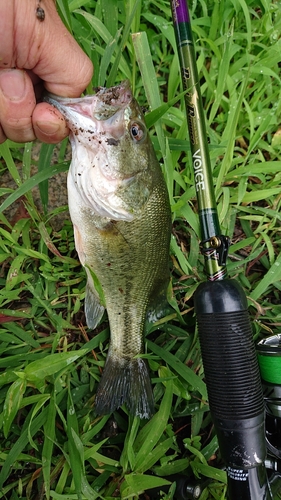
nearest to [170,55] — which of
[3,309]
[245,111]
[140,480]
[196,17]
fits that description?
[196,17]

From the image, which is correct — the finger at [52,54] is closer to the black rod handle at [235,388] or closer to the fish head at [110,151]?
the fish head at [110,151]

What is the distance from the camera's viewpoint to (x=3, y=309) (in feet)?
7.80

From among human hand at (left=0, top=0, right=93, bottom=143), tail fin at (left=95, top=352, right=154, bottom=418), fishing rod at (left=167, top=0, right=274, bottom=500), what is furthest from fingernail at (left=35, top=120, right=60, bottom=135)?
tail fin at (left=95, top=352, right=154, bottom=418)

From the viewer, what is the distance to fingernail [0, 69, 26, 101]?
5.49ft

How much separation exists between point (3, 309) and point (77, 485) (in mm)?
1019

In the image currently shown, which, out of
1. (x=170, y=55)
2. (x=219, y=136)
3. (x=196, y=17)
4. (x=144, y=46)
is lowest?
(x=219, y=136)

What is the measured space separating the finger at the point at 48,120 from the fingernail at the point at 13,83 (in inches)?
3.7

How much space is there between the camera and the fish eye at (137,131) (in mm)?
1877

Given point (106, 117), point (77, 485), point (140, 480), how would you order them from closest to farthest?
point (106, 117)
point (77, 485)
point (140, 480)

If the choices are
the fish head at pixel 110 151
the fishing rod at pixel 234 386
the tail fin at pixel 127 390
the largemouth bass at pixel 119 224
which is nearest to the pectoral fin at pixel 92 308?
the largemouth bass at pixel 119 224

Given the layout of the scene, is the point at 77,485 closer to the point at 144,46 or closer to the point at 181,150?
the point at 181,150

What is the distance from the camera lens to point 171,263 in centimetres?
251

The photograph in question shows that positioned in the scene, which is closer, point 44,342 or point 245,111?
point 44,342

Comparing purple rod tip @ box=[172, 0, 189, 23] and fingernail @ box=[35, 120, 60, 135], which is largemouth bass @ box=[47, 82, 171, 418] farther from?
purple rod tip @ box=[172, 0, 189, 23]
